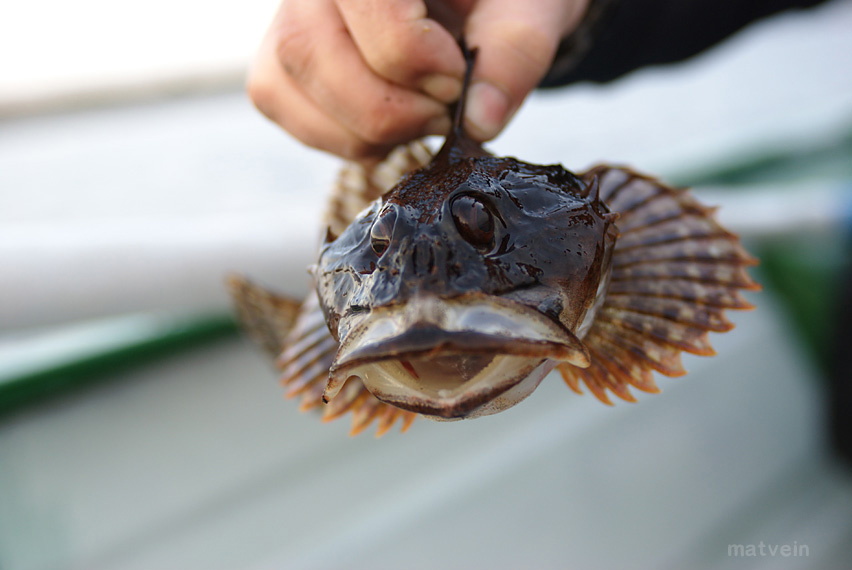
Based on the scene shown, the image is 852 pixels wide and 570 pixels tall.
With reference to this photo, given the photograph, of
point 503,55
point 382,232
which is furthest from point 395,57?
point 382,232

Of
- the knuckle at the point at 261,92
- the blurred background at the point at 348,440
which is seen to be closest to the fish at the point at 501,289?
the knuckle at the point at 261,92

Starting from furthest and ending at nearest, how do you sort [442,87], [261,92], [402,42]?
[261,92]
[442,87]
[402,42]

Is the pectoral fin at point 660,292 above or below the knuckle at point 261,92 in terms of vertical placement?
below

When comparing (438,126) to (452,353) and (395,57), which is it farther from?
(452,353)

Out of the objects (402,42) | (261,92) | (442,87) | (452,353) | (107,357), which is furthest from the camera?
(107,357)

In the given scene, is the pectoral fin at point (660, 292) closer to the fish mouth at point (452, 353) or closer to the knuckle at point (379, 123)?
the fish mouth at point (452, 353)

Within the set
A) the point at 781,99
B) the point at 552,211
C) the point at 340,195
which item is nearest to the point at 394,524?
the point at 340,195

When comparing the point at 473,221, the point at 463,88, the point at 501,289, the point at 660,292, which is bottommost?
the point at 660,292
